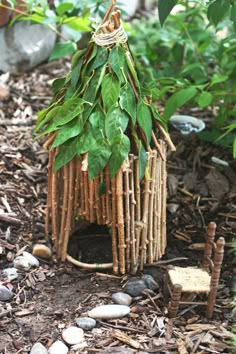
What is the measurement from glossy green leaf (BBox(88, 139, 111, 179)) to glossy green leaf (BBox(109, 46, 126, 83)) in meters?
0.19

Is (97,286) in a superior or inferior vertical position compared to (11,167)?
inferior

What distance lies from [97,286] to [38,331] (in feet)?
0.82

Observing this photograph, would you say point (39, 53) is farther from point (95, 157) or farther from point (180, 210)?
point (95, 157)

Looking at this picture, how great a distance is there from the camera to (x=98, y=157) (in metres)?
1.79

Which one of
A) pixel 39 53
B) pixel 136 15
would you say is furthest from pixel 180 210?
pixel 136 15

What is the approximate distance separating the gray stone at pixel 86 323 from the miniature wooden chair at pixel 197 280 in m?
0.22

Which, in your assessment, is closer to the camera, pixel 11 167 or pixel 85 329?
pixel 85 329

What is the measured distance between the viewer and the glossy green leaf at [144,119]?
1864 mm

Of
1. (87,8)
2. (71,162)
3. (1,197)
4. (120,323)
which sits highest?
(87,8)

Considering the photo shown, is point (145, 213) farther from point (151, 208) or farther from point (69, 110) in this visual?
point (69, 110)

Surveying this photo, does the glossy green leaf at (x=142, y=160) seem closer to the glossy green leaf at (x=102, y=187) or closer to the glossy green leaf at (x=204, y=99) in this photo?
the glossy green leaf at (x=102, y=187)

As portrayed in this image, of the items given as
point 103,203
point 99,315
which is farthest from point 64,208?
point 99,315

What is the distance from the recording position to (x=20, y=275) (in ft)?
6.50

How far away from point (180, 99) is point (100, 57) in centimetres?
58
